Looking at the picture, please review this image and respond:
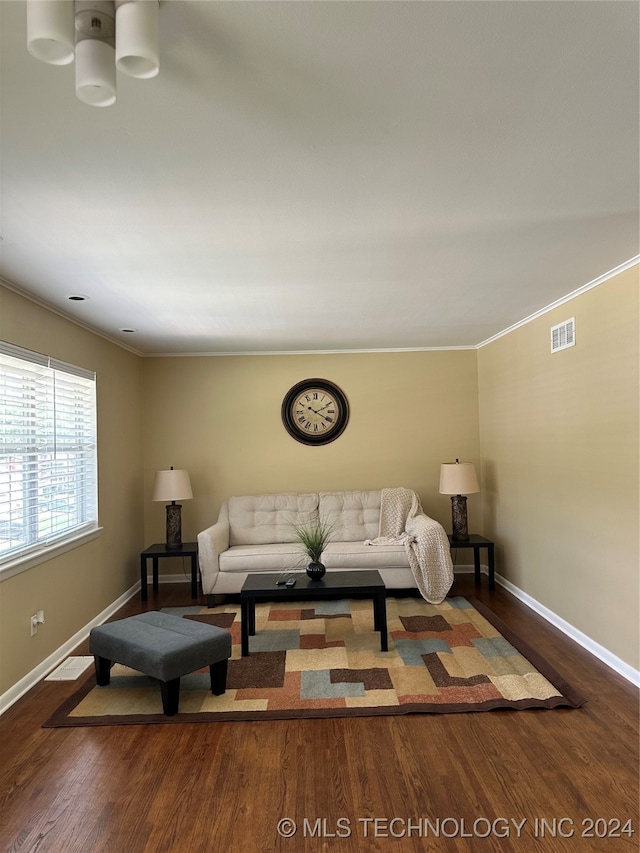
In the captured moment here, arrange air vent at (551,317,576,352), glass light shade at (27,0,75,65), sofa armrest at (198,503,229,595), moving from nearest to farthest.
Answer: glass light shade at (27,0,75,65) → air vent at (551,317,576,352) → sofa armrest at (198,503,229,595)

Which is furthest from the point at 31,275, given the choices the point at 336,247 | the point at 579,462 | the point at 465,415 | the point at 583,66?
the point at 465,415

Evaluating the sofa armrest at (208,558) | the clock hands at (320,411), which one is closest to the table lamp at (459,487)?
the clock hands at (320,411)

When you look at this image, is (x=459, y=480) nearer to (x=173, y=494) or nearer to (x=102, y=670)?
(x=173, y=494)

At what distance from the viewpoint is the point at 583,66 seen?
148 cm

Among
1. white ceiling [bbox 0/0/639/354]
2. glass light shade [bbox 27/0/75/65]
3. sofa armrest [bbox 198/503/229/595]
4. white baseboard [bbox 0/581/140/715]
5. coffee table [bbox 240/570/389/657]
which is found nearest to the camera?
glass light shade [bbox 27/0/75/65]

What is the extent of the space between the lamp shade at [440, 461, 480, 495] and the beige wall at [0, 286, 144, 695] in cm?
318

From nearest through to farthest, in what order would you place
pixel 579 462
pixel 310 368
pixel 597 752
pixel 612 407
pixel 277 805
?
1. pixel 277 805
2. pixel 597 752
3. pixel 612 407
4. pixel 579 462
5. pixel 310 368

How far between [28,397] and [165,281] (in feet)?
4.02

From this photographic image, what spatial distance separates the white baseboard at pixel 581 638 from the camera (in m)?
3.27

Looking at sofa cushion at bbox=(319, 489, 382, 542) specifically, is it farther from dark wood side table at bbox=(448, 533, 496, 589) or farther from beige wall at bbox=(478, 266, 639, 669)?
beige wall at bbox=(478, 266, 639, 669)

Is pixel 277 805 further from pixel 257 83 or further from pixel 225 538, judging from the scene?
pixel 225 538

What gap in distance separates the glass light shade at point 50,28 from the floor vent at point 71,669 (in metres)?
3.50

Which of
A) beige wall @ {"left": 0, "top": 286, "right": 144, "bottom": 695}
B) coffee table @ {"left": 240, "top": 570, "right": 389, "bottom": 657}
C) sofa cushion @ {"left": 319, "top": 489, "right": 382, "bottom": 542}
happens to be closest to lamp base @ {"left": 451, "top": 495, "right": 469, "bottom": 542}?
sofa cushion @ {"left": 319, "top": 489, "right": 382, "bottom": 542}

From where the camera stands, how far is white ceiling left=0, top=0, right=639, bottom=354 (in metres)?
1.35
